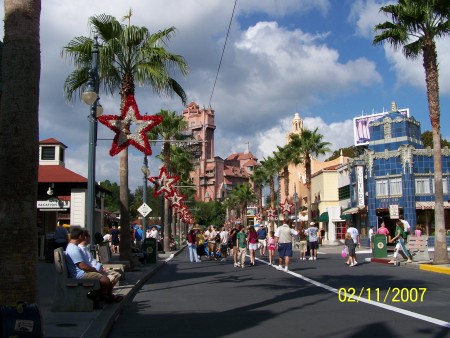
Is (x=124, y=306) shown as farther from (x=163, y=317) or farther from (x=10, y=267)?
(x=10, y=267)

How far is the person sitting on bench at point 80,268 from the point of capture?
413 inches

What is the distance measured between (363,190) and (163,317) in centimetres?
3941

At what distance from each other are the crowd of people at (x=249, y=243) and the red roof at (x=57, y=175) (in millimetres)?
6672

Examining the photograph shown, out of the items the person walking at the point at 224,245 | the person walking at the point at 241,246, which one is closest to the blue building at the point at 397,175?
the person walking at the point at 224,245

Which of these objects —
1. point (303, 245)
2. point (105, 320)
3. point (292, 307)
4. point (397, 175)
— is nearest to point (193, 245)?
point (303, 245)

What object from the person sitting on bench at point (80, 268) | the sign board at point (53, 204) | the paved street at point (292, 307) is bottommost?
the paved street at point (292, 307)

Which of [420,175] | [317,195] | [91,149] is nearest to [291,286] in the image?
[91,149]

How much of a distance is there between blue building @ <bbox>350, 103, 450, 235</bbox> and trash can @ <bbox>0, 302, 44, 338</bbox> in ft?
132

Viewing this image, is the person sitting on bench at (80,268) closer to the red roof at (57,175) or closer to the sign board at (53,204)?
the red roof at (57,175)

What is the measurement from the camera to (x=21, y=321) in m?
6.30

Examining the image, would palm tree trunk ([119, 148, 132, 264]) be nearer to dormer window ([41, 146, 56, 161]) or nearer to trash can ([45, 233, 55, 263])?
trash can ([45, 233, 55, 263])

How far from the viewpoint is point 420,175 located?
4475cm

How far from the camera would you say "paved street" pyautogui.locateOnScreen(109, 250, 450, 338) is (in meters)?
8.70

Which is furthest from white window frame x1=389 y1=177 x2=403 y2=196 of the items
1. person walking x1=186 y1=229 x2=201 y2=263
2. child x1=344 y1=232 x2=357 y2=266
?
child x1=344 y1=232 x2=357 y2=266
